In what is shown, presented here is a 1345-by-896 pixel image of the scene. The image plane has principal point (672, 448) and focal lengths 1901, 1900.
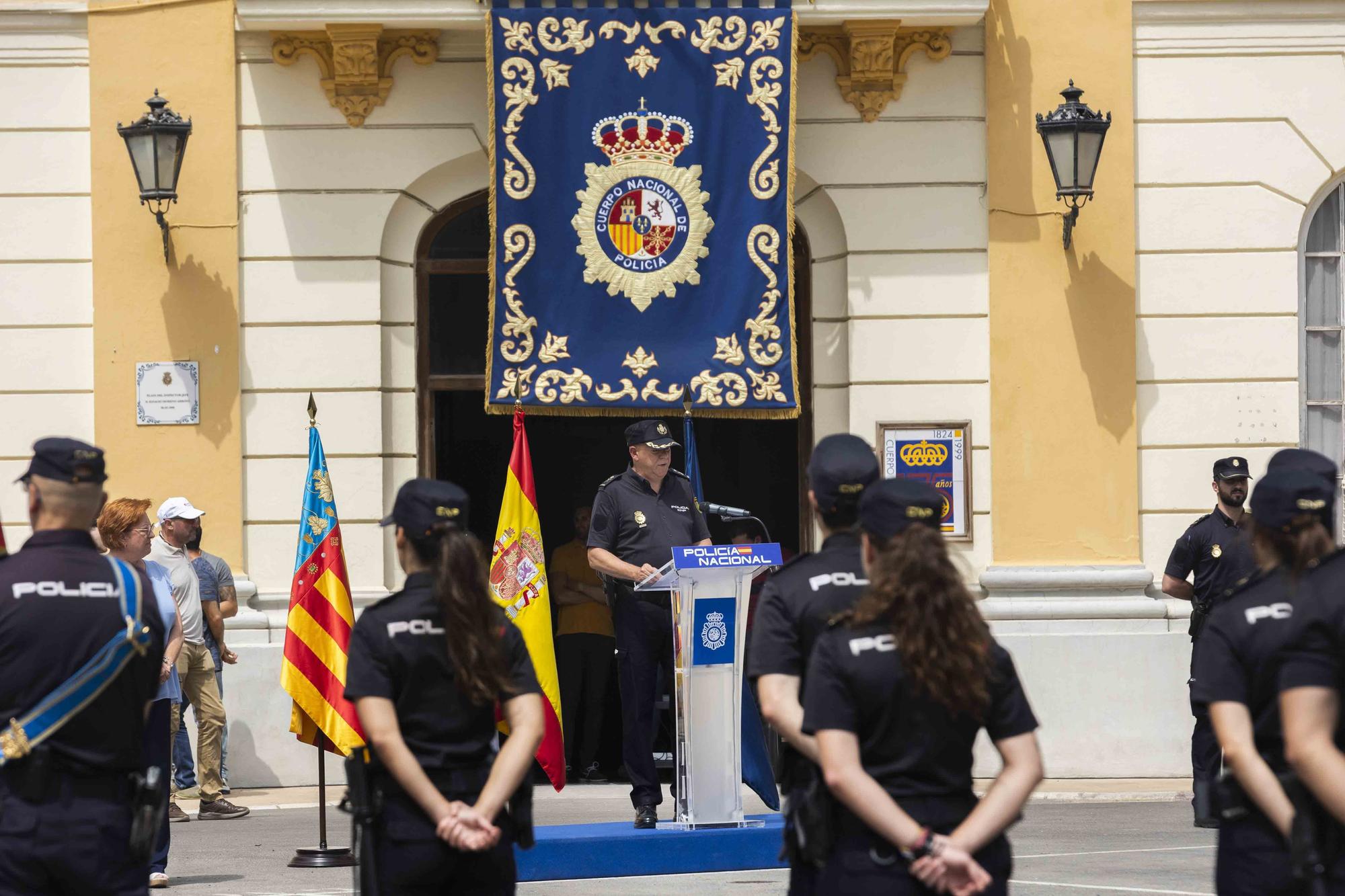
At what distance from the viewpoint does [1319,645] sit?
4316 millimetres

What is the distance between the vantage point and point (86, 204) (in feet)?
41.0

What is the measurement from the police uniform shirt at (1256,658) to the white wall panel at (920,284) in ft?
26.1

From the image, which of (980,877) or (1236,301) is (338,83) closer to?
(1236,301)

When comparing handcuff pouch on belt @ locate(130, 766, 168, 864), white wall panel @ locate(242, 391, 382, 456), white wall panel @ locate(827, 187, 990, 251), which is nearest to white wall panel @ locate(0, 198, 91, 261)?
white wall panel @ locate(242, 391, 382, 456)

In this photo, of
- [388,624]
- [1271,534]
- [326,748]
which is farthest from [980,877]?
[326,748]

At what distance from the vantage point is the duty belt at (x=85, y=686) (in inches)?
192

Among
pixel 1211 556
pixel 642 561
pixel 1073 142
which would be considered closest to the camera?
pixel 642 561

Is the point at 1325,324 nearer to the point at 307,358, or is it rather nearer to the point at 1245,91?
the point at 1245,91

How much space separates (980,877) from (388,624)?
5.35 ft

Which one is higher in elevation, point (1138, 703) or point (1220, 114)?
point (1220, 114)

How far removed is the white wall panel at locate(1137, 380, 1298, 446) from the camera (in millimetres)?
12469

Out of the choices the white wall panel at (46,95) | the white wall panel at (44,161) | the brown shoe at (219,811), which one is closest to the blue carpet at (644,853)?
the brown shoe at (219,811)

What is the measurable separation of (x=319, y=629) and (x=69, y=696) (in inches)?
190

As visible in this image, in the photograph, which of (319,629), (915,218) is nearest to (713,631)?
(319,629)
